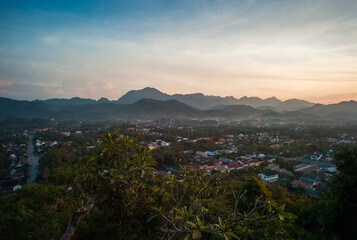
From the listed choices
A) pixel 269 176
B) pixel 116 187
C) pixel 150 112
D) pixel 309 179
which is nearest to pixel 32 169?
pixel 116 187

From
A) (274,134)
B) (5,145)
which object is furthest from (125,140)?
(274,134)

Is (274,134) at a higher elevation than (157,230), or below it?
below

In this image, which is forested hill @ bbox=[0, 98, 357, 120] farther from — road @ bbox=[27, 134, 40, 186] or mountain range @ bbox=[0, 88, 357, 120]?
road @ bbox=[27, 134, 40, 186]

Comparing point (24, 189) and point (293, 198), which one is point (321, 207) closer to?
point (293, 198)

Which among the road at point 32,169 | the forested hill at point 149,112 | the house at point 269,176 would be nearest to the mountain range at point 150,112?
the forested hill at point 149,112

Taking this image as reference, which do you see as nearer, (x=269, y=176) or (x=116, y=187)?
(x=116, y=187)

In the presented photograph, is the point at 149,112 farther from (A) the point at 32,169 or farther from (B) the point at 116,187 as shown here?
(B) the point at 116,187

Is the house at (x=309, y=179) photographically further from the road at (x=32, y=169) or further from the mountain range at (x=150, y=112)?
the mountain range at (x=150, y=112)

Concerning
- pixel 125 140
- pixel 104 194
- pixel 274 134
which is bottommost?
pixel 274 134

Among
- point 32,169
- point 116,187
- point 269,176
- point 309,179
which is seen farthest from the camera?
point 32,169

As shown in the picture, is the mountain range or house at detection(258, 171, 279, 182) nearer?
house at detection(258, 171, 279, 182)

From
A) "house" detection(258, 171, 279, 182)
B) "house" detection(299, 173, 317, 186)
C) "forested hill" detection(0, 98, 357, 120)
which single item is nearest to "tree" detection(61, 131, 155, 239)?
"house" detection(258, 171, 279, 182)
